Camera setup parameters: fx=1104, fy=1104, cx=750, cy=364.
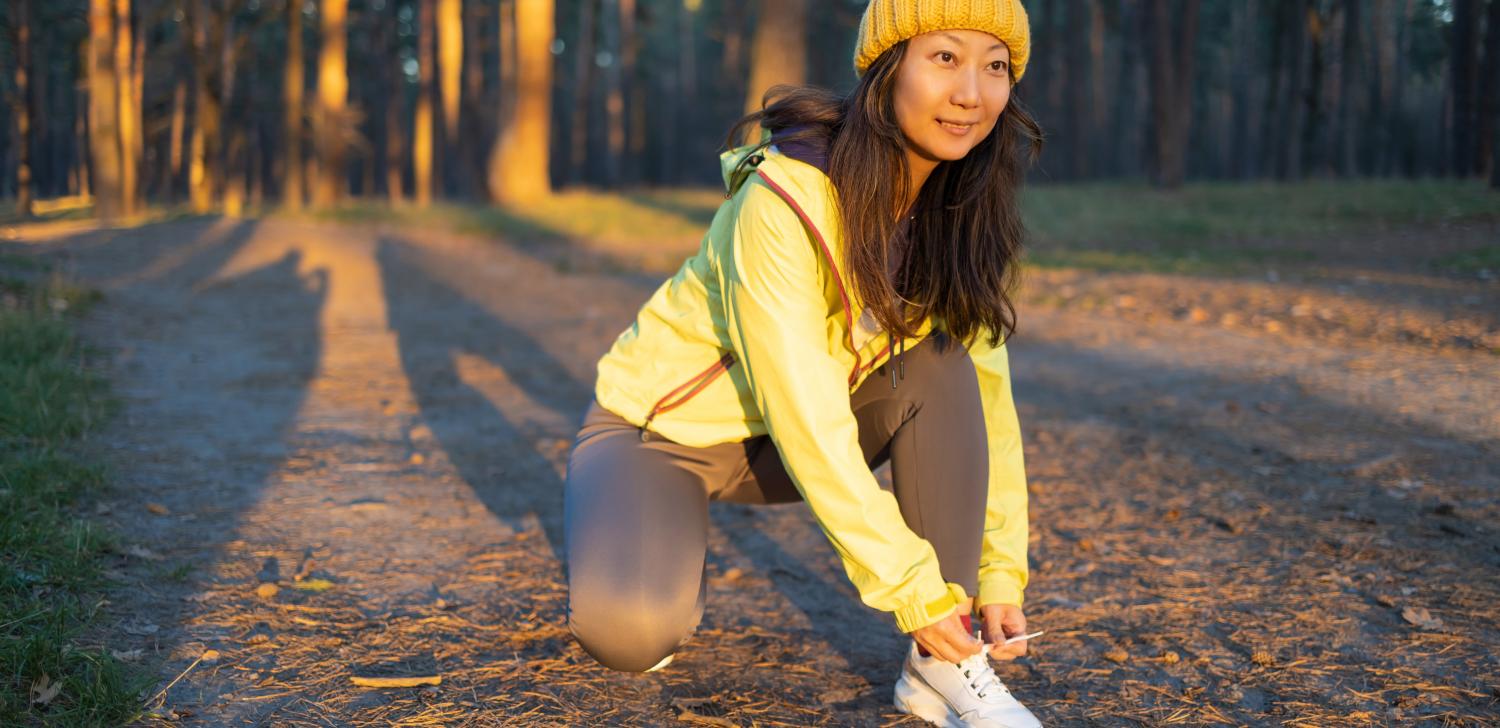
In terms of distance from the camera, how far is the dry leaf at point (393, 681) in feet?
7.82

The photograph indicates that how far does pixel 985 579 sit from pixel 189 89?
121 feet

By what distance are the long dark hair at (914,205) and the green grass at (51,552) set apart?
1665 millimetres

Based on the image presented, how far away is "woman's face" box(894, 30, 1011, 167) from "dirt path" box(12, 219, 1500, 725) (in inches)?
48.3

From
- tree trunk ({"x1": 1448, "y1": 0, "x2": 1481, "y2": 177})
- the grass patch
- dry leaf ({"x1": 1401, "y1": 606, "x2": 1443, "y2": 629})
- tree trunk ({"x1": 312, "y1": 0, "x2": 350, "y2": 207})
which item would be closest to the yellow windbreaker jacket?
dry leaf ({"x1": 1401, "y1": 606, "x2": 1443, "y2": 629})

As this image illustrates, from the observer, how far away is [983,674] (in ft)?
7.30

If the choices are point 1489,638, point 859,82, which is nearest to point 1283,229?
point 1489,638

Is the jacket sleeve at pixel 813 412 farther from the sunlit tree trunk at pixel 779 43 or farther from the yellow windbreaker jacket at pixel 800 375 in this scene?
the sunlit tree trunk at pixel 779 43

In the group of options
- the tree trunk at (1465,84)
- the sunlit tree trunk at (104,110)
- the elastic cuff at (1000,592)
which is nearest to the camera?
the elastic cuff at (1000,592)

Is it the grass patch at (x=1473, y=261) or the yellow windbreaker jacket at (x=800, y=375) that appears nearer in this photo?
the yellow windbreaker jacket at (x=800, y=375)

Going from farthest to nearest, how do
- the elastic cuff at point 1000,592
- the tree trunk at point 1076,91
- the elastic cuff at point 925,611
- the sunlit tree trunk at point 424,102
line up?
the sunlit tree trunk at point 424,102
the tree trunk at point 1076,91
the elastic cuff at point 1000,592
the elastic cuff at point 925,611

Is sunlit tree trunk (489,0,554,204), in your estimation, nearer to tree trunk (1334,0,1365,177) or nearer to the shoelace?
→ the shoelace

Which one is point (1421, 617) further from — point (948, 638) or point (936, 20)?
point (936, 20)

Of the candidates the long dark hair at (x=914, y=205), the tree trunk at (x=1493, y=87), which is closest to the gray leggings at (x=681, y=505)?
the long dark hair at (x=914, y=205)

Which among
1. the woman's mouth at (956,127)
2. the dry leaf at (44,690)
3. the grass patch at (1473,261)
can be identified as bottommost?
the dry leaf at (44,690)
